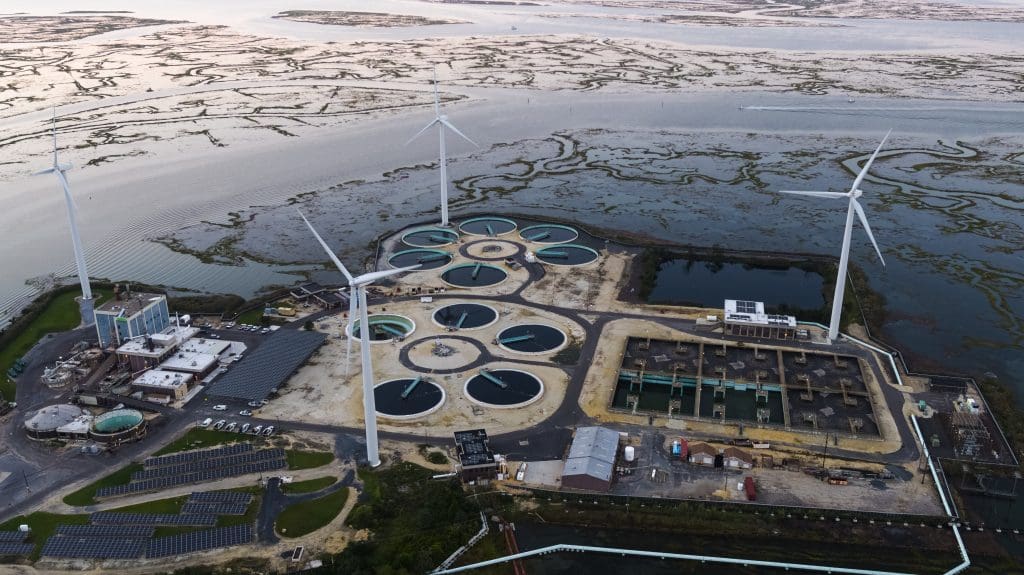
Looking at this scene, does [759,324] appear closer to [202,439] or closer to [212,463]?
[212,463]

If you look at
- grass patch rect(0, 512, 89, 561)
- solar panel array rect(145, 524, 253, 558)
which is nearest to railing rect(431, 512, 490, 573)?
solar panel array rect(145, 524, 253, 558)

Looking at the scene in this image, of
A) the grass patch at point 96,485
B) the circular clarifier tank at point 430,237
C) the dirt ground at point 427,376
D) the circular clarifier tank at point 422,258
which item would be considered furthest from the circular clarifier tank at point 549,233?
the grass patch at point 96,485

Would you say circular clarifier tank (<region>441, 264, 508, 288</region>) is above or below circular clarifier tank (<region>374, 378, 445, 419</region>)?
above

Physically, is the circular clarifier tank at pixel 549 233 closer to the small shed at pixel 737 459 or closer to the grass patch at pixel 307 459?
the small shed at pixel 737 459

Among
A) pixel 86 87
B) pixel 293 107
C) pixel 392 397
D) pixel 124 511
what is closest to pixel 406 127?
pixel 293 107

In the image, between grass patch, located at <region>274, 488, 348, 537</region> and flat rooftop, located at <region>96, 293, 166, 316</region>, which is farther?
flat rooftop, located at <region>96, 293, 166, 316</region>

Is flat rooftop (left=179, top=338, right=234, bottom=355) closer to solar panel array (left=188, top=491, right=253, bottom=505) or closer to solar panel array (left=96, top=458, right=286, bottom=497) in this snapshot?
solar panel array (left=96, top=458, right=286, bottom=497)
